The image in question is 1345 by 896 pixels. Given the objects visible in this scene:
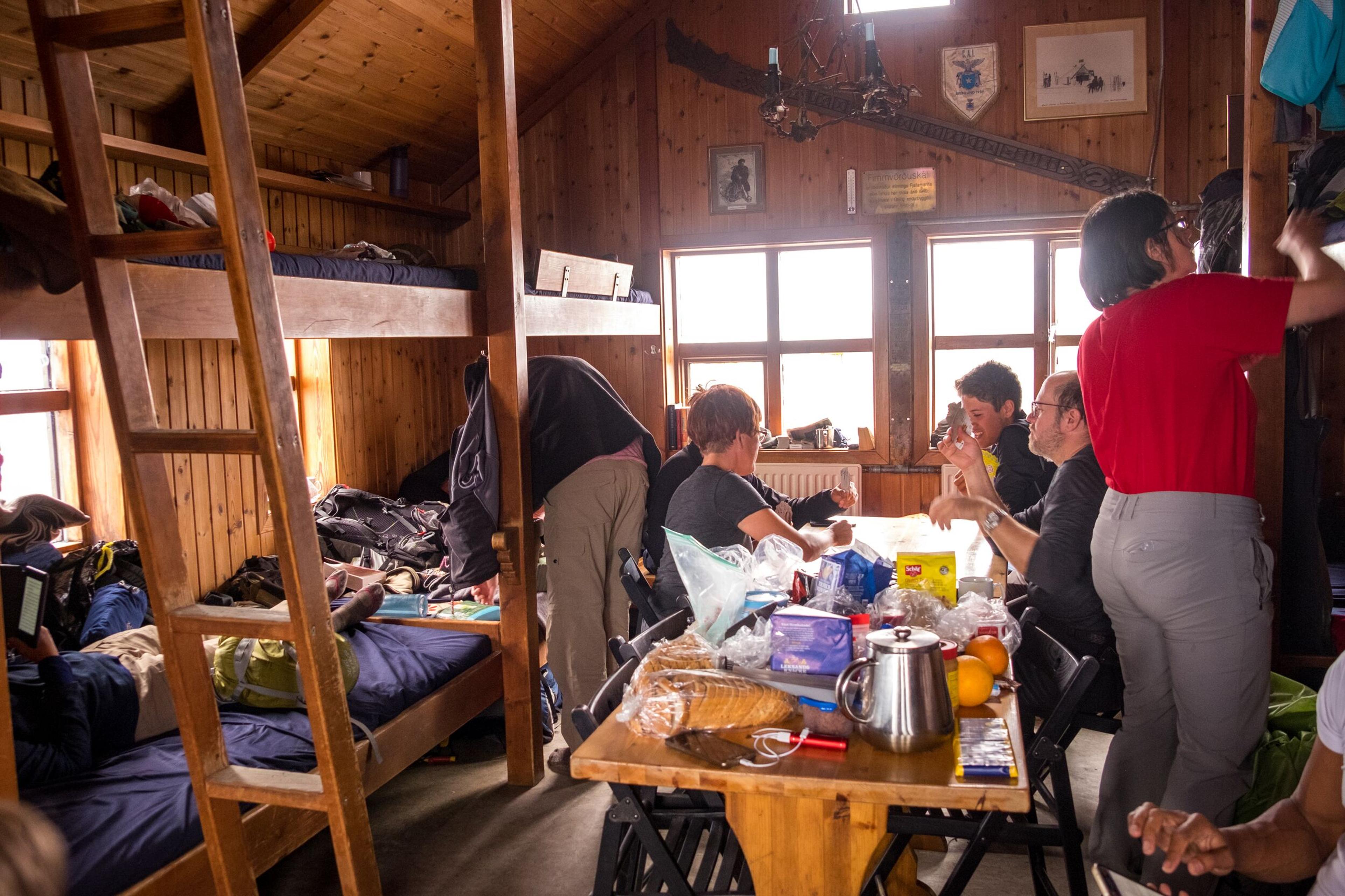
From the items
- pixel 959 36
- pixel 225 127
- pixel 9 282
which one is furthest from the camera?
pixel 959 36

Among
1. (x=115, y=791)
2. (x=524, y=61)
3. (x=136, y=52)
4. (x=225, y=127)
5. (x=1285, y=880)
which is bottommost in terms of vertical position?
(x=115, y=791)

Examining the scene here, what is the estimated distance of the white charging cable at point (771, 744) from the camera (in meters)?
1.58

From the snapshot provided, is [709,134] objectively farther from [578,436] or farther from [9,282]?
[9,282]

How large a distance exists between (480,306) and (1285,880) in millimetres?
2828

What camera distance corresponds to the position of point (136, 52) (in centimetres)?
405

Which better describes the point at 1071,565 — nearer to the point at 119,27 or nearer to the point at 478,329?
the point at 478,329

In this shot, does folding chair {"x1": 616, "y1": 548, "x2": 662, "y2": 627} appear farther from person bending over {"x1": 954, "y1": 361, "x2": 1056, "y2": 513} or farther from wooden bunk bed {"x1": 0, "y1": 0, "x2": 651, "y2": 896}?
person bending over {"x1": 954, "y1": 361, "x2": 1056, "y2": 513}

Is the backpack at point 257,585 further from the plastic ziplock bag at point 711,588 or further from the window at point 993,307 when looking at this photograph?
the window at point 993,307

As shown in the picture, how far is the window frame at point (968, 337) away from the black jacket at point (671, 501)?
225 cm

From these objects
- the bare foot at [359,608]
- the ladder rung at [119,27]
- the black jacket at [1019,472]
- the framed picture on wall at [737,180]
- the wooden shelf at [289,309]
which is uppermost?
the framed picture on wall at [737,180]

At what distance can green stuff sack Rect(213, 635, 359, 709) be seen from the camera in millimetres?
2973

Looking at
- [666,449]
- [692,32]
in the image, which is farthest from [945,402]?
[692,32]

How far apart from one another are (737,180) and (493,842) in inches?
165

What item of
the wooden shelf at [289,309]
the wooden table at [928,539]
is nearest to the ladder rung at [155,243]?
the wooden shelf at [289,309]
